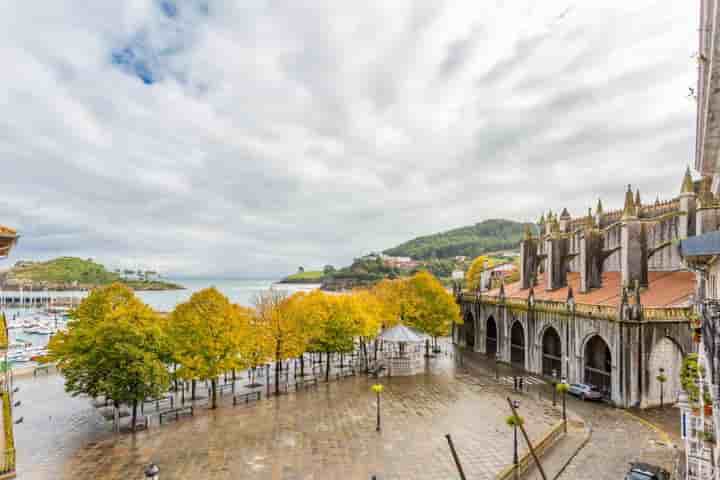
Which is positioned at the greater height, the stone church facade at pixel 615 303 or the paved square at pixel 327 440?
the stone church facade at pixel 615 303

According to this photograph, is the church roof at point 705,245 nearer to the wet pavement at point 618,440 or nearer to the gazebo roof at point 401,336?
the wet pavement at point 618,440

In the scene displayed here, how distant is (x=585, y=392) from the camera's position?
27.1 metres

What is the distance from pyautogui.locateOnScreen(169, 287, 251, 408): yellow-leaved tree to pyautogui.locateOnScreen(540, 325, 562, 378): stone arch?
26096 mm

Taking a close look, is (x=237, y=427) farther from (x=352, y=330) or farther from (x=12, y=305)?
(x=12, y=305)

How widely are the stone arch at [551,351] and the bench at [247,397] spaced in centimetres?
2478

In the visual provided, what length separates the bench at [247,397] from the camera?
1069 inches

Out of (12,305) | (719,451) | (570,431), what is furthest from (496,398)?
(12,305)

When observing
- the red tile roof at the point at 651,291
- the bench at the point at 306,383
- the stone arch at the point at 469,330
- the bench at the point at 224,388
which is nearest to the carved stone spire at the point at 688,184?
the red tile roof at the point at 651,291

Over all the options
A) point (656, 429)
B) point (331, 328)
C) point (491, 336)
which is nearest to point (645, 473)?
point (656, 429)

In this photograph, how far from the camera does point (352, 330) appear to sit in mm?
32906

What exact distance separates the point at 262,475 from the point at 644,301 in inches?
1086

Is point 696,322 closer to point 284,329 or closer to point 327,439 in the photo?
point 327,439

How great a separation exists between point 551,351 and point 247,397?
1081 inches

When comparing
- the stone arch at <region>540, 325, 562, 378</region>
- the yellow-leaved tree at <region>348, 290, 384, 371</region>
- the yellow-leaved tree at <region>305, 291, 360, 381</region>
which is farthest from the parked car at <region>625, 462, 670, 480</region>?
the yellow-leaved tree at <region>348, 290, 384, 371</region>
